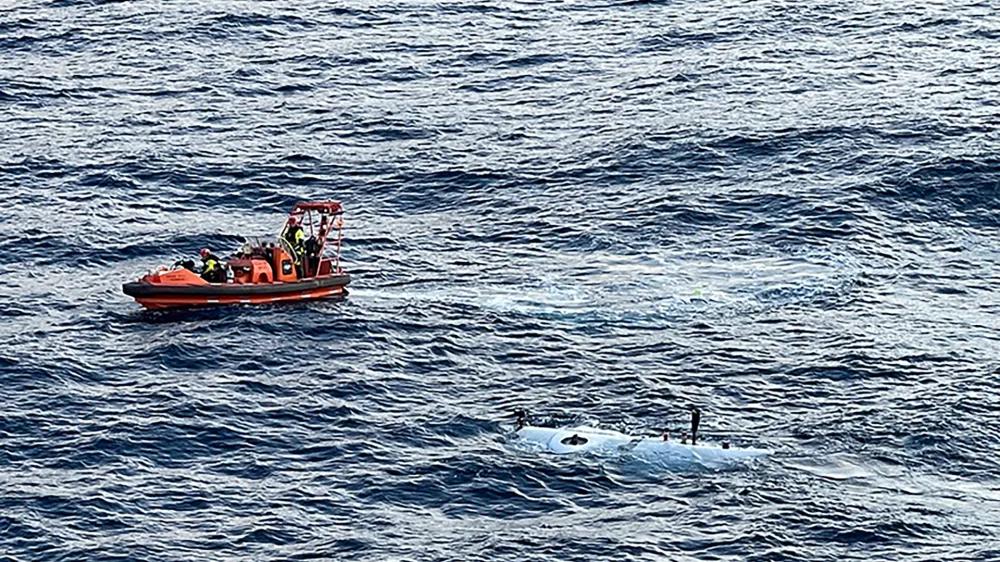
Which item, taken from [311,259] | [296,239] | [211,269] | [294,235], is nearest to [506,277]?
[311,259]

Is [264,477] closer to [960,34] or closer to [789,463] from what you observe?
[789,463]

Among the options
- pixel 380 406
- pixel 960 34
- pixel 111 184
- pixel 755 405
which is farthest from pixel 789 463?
pixel 960 34

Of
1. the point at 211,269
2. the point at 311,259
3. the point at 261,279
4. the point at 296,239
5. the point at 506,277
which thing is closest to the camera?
the point at 211,269

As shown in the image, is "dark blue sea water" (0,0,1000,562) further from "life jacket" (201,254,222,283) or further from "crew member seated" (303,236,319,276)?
"crew member seated" (303,236,319,276)

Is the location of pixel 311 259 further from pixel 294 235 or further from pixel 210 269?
pixel 210 269

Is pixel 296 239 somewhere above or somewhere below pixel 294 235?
below

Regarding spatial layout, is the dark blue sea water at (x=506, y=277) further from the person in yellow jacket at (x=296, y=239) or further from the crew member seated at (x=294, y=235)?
the crew member seated at (x=294, y=235)

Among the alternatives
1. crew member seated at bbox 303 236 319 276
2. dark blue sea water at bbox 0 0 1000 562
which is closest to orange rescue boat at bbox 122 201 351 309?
crew member seated at bbox 303 236 319 276
